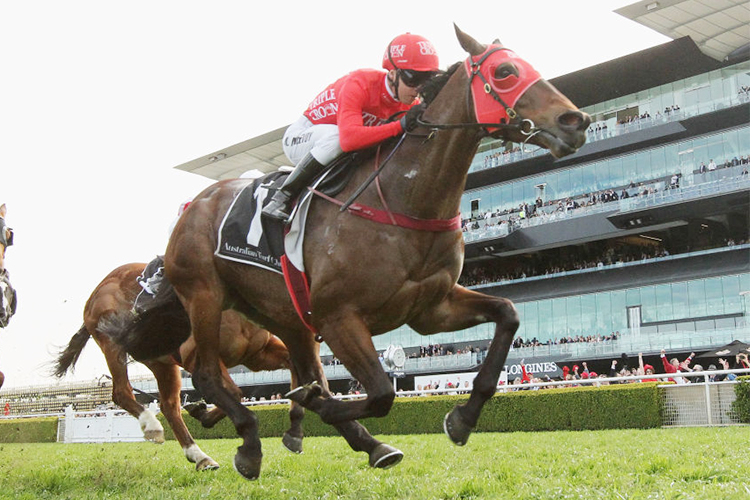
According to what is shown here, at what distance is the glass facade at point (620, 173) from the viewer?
28.6 m

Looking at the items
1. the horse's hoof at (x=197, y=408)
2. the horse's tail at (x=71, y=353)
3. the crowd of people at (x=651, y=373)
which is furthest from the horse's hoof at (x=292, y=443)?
the crowd of people at (x=651, y=373)

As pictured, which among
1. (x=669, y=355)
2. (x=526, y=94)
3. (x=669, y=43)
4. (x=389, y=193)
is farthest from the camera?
(x=669, y=43)

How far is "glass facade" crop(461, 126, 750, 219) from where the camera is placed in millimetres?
28562

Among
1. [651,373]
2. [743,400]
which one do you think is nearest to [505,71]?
[743,400]

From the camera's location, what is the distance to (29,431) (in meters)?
23.7

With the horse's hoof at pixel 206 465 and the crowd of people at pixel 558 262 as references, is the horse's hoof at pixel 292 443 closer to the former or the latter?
the horse's hoof at pixel 206 465

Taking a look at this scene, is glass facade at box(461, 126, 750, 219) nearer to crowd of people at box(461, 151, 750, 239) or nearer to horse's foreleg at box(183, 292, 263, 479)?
crowd of people at box(461, 151, 750, 239)

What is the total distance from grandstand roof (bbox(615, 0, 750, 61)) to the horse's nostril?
90.7 feet

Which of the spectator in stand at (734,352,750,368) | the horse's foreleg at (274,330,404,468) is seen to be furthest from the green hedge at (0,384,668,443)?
the horse's foreleg at (274,330,404,468)

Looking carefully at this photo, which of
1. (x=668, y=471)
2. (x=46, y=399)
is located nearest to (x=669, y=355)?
(x=668, y=471)

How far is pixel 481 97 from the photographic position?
4.15 m

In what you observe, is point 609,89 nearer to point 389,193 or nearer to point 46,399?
point 389,193

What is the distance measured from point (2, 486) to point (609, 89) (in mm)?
32561

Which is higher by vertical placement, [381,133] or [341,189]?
[381,133]
